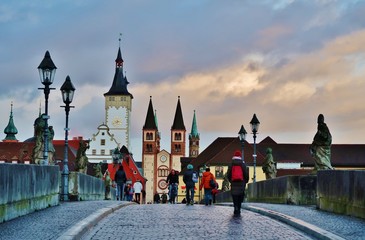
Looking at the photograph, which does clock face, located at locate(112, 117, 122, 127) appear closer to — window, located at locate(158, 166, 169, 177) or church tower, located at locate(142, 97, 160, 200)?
church tower, located at locate(142, 97, 160, 200)

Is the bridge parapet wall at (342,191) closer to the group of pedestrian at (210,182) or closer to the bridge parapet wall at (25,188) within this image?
the group of pedestrian at (210,182)

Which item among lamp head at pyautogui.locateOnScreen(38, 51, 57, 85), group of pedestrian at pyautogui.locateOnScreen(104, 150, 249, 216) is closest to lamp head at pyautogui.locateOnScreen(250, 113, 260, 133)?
group of pedestrian at pyautogui.locateOnScreen(104, 150, 249, 216)

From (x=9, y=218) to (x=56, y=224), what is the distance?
114cm

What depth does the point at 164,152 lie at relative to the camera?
195m

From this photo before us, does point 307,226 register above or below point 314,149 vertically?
below

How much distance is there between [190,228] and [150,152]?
179 meters

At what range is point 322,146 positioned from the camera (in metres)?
26.5

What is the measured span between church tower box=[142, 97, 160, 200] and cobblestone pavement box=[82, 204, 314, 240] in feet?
548

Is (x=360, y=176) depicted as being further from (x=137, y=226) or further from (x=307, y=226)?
(x=137, y=226)

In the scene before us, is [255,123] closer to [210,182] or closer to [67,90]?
[210,182]

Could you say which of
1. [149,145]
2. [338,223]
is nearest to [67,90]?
[338,223]

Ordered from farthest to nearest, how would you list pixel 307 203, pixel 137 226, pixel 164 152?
pixel 164 152 → pixel 307 203 → pixel 137 226

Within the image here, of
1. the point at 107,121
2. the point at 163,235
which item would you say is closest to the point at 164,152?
the point at 107,121

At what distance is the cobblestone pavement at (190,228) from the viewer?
561 inches
